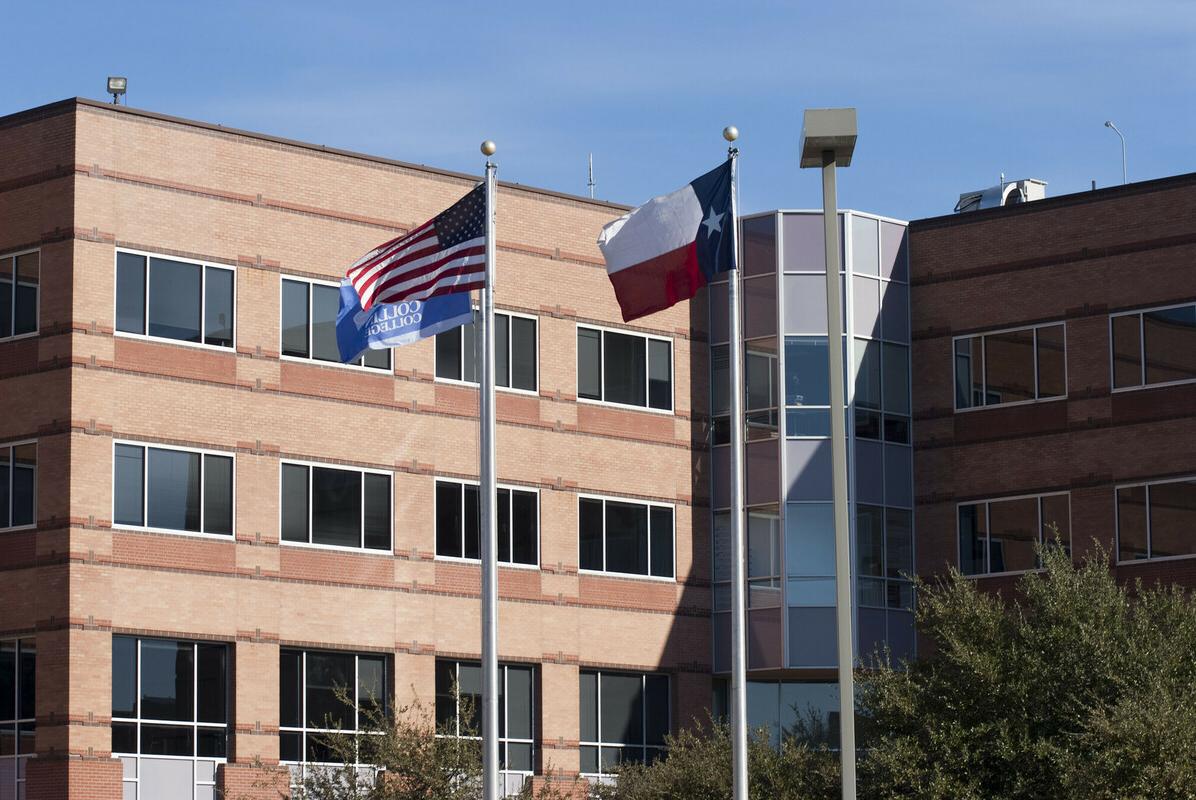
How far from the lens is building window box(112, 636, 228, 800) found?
3572 centimetres

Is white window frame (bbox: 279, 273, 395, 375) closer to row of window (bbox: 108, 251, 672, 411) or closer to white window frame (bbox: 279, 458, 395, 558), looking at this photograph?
row of window (bbox: 108, 251, 672, 411)

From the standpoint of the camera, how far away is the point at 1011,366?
143 ft

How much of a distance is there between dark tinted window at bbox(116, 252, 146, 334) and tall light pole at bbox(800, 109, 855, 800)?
17.9 metres

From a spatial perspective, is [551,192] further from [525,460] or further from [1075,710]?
[1075,710]

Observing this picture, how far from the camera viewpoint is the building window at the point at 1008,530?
42812 millimetres

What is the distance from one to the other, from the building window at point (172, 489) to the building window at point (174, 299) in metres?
2.21

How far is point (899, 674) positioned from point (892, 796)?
2.53 m

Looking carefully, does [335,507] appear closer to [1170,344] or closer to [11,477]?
[11,477]

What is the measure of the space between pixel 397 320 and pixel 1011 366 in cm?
2115

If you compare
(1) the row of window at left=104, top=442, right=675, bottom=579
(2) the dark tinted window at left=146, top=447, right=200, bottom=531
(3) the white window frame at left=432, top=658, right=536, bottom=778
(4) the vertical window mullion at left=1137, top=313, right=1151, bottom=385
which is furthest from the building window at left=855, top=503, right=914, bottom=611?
(2) the dark tinted window at left=146, top=447, right=200, bottom=531

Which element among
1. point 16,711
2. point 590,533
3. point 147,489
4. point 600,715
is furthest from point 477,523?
point 16,711

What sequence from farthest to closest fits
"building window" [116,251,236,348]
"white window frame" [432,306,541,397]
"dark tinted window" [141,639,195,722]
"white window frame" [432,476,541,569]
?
"white window frame" [432,306,541,397]
"white window frame" [432,476,541,569]
"building window" [116,251,236,348]
"dark tinted window" [141,639,195,722]

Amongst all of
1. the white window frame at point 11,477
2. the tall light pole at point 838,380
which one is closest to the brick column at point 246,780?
the white window frame at point 11,477

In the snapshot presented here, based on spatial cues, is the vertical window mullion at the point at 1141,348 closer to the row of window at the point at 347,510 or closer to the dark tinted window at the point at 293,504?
the row of window at the point at 347,510
